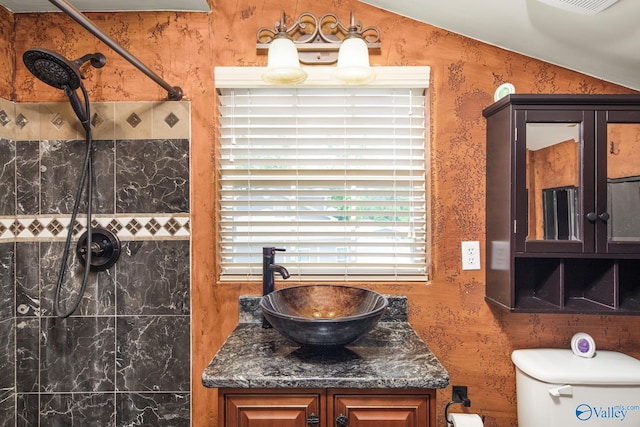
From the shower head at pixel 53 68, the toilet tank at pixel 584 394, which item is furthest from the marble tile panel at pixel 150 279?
the toilet tank at pixel 584 394

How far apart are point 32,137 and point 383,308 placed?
5.80ft

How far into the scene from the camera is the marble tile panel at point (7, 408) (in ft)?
5.36

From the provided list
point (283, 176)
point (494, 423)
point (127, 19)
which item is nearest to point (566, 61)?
point (283, 176)

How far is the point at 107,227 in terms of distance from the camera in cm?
172

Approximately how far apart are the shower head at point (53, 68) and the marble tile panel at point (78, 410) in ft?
4.54

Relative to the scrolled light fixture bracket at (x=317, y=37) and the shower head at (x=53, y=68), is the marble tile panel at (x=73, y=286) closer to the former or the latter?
the shower head at (x=53, y=68)

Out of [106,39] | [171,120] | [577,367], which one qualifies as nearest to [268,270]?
[171,120]

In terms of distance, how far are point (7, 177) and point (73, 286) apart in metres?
0.58

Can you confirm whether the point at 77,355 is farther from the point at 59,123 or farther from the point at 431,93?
the point at 431,93

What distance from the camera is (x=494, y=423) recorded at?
1708 millimetres

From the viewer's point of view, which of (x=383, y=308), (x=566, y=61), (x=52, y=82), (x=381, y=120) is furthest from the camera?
(x=381, y=120)

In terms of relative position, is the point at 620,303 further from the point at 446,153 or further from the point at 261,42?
the point at 261,42

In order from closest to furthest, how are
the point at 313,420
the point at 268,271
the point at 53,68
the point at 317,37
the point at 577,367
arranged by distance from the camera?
the point at 313,420, the point at 53,68, the point at 577,367, the point at 268,271, the point at 317,37

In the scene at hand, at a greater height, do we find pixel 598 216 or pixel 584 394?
pixel 598 216
